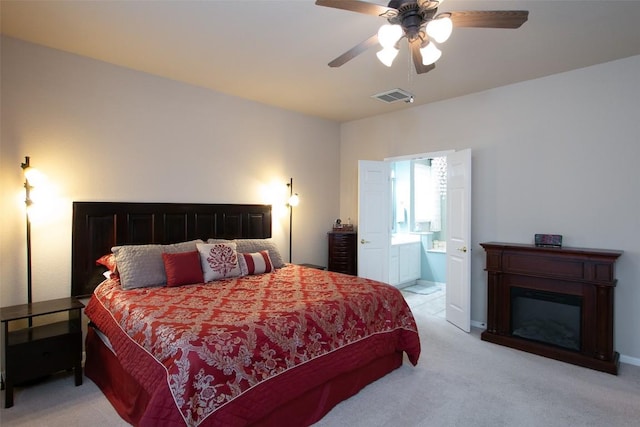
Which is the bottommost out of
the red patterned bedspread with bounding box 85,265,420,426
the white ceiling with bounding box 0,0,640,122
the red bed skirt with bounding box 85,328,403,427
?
the red bed skirt with bounding box 85,328,403,427

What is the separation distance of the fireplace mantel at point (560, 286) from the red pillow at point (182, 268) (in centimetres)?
303

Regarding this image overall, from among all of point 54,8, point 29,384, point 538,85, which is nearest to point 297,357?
point 29,384

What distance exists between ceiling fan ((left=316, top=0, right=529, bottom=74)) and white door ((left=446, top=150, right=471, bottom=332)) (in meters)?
2.15

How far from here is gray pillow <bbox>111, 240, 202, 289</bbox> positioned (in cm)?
290

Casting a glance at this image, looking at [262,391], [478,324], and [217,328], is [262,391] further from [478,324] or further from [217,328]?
[478,324]

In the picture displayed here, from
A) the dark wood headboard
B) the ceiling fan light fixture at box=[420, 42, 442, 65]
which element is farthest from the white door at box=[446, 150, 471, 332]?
the dark wood headboard

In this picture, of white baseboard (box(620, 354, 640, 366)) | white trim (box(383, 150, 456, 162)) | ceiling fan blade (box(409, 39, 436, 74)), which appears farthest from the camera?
white trim (box(383, 150, 456, 162))

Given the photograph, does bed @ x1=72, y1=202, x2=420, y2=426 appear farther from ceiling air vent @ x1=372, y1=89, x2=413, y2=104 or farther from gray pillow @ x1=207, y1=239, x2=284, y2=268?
ceiling air vent @ x1=372, y1=89, x2=413, y2=104

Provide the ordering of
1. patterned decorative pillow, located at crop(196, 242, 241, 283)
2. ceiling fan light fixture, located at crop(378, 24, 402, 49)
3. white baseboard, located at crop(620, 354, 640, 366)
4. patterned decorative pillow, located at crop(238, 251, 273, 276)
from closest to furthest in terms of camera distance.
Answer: ceiling fan light fixture, located at crop(378, 24, 402, 49)
white baseboard, located at crop(620, 354, 640, 366)
patterned decorative pillow, located at crop(196, 242, 241, 283)
patterned decorative pillow, located at crop(238, 251, 273, 276)

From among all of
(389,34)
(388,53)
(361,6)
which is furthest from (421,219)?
(361,6)

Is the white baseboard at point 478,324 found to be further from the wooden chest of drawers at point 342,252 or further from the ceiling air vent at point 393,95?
the ceiling air vent at point 393,95

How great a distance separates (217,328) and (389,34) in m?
1.97

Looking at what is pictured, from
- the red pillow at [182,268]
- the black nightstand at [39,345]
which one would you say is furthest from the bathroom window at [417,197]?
the black nightstand at [39,345]

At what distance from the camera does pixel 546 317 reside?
11.6 feet
